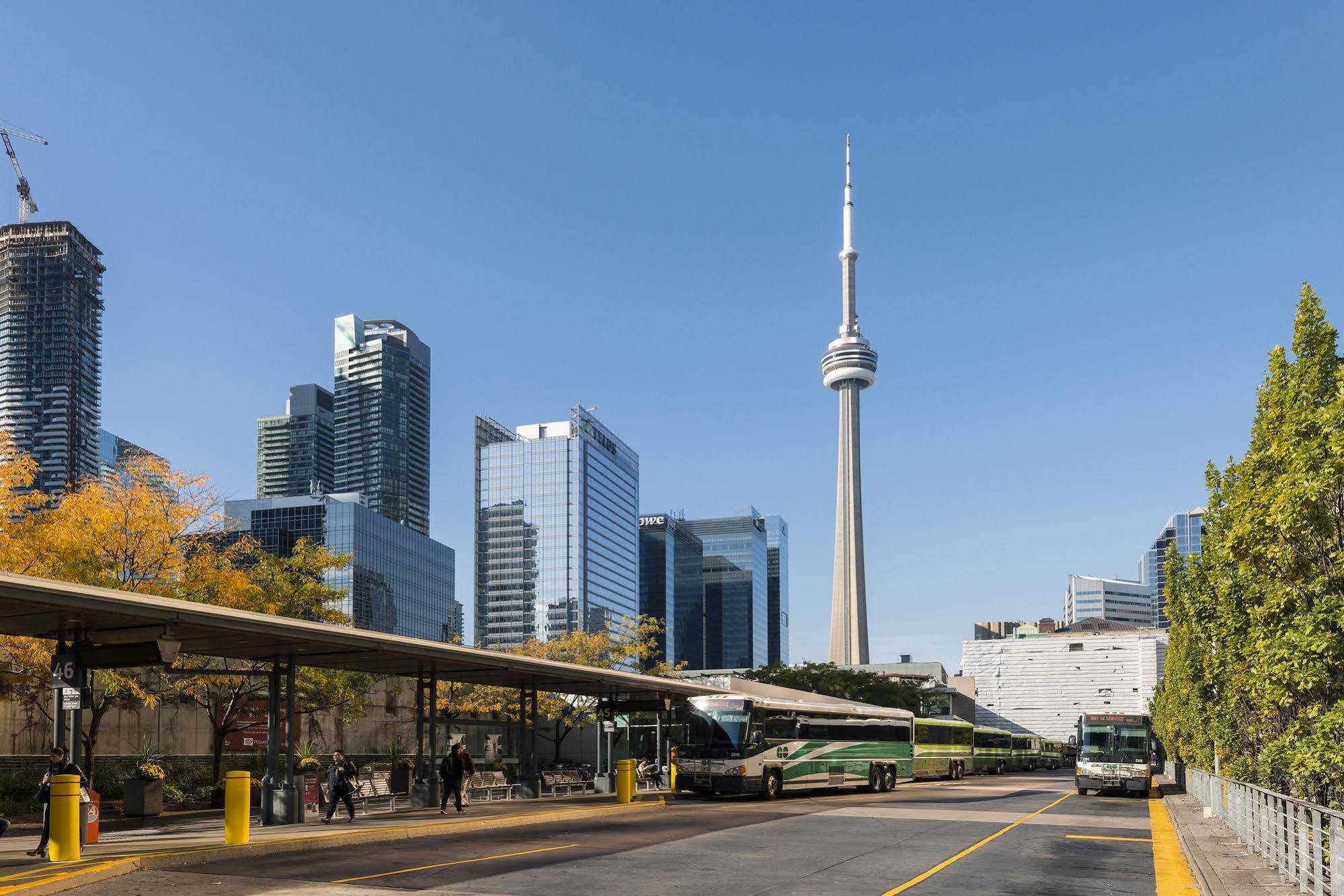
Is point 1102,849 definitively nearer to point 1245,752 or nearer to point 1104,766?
point 1245,752

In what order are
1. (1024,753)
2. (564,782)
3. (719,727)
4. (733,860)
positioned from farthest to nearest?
(1024,753), (564,782), (719,727), (733,860)

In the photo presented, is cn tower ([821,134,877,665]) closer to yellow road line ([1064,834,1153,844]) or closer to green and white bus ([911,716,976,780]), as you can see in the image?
green and white bus ([911,716,976,780])

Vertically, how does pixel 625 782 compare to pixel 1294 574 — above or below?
below

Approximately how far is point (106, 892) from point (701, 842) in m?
10.8

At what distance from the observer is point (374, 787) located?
33.3m

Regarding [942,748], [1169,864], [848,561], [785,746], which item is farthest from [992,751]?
[848,561]

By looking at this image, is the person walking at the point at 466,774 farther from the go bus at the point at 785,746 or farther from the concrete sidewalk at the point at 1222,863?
the concrete sidewalk at the point at 1222,863

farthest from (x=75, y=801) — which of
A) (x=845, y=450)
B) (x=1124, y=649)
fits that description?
(x=845, y=450)

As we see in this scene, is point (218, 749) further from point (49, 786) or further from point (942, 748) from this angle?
point (942, 748)

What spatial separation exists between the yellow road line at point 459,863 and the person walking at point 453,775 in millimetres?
7522

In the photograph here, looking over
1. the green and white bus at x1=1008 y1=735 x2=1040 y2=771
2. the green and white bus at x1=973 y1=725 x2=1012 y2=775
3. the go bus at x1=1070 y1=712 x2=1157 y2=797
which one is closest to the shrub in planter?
the go bus at x1=1070 y1=712 x2=1157 y2=797

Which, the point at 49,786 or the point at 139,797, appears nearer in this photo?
the point at 49,786

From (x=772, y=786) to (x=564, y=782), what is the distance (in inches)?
275

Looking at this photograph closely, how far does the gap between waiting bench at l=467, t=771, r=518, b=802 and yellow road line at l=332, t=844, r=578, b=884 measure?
13436 millimetres
